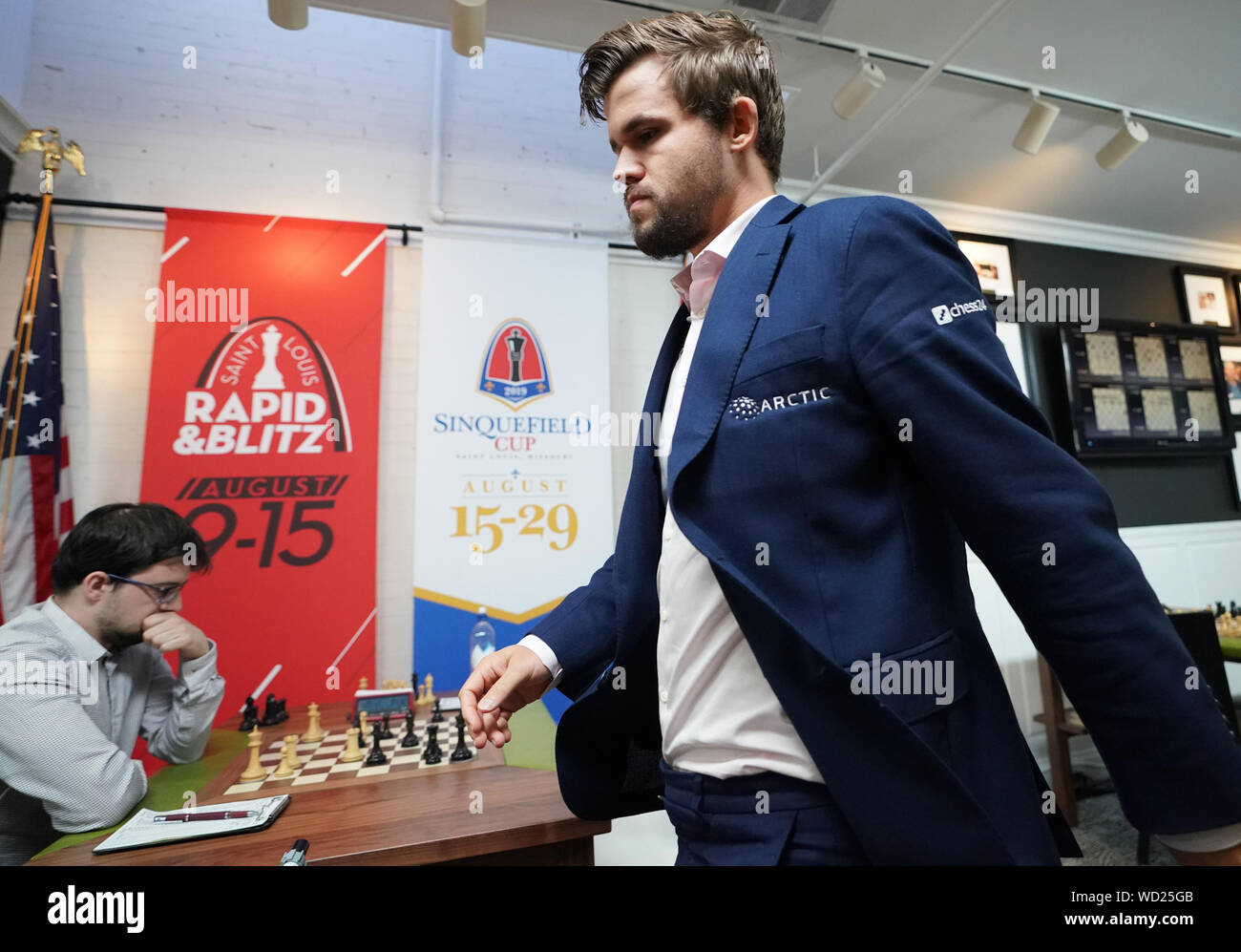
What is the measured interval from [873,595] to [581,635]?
0.51m

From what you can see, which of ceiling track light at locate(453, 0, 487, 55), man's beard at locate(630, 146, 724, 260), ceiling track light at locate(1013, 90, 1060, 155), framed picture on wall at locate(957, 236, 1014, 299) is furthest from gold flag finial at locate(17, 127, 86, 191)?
framed picture on wall at locate(957, 236, 1014, 299)

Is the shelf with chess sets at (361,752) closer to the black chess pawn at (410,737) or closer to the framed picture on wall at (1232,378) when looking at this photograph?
the black chess pawn at (410,737)

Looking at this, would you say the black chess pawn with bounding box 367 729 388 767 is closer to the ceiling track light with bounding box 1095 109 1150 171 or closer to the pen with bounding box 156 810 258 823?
the pen with bounding box 156 810 258 823

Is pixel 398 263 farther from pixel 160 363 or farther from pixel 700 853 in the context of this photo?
pixel 700 853

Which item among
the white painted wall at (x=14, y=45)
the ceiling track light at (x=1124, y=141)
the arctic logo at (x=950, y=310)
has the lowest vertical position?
the arctic logo at (x=950, y=310)

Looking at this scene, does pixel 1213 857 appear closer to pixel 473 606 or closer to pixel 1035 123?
pixel 473 606

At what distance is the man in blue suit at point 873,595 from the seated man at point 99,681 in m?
1.23

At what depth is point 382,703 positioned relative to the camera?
2.29 m

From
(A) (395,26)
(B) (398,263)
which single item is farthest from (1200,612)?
(A) (395,26)

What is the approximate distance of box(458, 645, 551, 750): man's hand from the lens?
37.2 inches

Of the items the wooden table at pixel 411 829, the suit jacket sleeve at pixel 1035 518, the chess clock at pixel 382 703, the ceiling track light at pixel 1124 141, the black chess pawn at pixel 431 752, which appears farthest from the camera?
the ceiling track light at pixel 1124 141

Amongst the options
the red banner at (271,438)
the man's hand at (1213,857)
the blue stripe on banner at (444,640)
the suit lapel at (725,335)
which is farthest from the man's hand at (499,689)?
the red banner at (271,438)

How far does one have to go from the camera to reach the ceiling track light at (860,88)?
3217mm

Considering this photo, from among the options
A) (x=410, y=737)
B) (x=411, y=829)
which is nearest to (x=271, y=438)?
(x=410, y=737)
